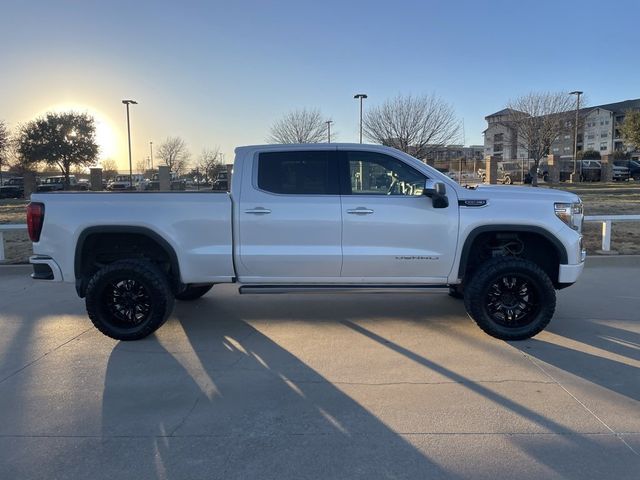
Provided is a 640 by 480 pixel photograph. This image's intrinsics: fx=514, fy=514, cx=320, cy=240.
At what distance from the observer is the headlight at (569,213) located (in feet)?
17.2

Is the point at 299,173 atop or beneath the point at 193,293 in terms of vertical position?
atop

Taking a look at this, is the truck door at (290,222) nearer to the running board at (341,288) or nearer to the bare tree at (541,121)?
the running board at (341,288)

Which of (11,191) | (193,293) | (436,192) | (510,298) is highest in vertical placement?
(11,191)

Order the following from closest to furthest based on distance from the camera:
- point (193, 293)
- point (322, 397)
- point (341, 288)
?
point (322, 397), point (341, 288), point (193, 293)

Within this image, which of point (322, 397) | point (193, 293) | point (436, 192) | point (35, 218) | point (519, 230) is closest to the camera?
point (322, 397)

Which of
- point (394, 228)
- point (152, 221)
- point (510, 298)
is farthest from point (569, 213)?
point (152, 221)

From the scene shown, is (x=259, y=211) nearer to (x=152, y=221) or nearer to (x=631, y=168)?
(x=152, y=221)

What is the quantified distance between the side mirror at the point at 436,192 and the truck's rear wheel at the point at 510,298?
0.81 meters

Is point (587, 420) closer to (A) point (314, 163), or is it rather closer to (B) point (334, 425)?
(B) point (334, 425)

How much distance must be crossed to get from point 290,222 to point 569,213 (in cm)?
285

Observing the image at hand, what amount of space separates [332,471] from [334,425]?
550mm

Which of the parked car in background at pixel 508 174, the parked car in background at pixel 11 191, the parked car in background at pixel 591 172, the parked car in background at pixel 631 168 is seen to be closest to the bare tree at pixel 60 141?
the parked car in background at pixel 11 191

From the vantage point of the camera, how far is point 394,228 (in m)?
5.27

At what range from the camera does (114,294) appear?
5.44 m
